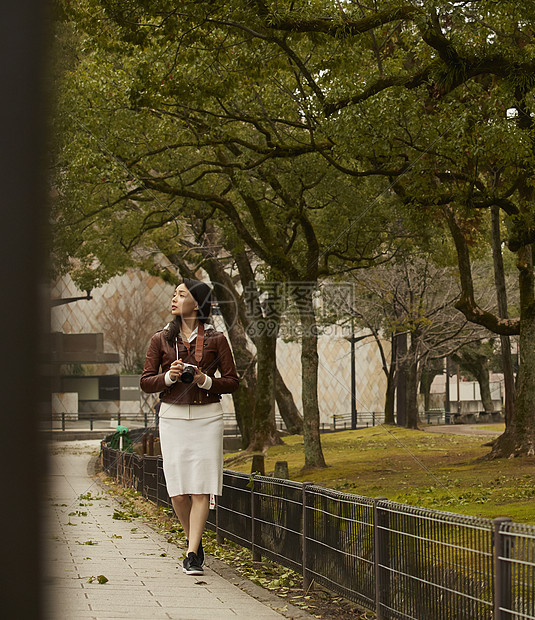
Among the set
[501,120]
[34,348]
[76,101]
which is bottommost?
[34,348]

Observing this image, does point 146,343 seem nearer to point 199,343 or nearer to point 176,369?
point 199,343

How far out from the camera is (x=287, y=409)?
37.0 metres

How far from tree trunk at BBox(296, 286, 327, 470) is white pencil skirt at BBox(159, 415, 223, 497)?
14.1 metres

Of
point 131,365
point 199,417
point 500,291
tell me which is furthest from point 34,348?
point 131,365

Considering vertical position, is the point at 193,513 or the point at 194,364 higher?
the point at 194,364

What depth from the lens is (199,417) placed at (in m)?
6.21

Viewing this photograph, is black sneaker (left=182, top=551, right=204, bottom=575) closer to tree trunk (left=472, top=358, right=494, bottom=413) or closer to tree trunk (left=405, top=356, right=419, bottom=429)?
tree trunk (left=405, top=356, right=419, bottom=429)

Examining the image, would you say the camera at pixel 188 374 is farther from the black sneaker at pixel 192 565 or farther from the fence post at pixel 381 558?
the fence post at pixel 381 558

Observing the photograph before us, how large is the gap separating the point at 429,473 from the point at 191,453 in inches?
508

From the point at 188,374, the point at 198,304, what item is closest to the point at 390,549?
the point at 188,374

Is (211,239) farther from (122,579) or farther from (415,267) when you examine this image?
(122,579)

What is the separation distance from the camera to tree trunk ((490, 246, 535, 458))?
747 inches

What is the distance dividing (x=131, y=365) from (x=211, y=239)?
3357cm

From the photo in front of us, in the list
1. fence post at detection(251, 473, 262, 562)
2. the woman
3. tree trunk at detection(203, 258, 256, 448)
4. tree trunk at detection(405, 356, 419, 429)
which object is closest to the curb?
fence post at detection(251, 473, 262, 562)
